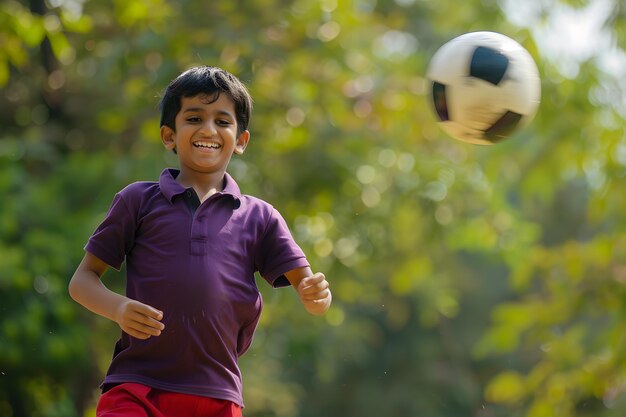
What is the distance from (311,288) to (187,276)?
43 centimetres

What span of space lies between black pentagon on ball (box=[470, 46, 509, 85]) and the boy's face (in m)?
2.39

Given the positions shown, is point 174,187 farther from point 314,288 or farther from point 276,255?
point 314,288

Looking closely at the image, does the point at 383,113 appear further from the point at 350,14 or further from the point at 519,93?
the point at 519,93

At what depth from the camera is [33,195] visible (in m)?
11.5

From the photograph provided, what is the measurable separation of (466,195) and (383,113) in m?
1.36

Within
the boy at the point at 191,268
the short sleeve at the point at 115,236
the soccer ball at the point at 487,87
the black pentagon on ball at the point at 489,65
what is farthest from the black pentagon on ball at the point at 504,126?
the short sleeve at the point at 115,236

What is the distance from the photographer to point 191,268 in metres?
4.30

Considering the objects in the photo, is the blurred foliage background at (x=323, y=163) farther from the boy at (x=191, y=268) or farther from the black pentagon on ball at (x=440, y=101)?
the boy at (x=191, y=268)

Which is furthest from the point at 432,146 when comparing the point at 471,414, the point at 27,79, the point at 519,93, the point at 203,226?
the point at 471,414

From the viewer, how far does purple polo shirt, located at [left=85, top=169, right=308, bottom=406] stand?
428 cm

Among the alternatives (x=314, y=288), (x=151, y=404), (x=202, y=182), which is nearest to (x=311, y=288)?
(x=314, y=288)

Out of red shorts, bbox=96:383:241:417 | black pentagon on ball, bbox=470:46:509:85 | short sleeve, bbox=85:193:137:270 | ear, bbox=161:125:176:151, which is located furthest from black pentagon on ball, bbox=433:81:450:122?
red shorts, bbox=96:383:241:417

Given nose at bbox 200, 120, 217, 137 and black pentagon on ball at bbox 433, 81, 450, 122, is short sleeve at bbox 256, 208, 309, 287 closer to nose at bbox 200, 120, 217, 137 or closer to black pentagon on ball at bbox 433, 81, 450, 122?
nose at bbox 200, 120, 217, 137

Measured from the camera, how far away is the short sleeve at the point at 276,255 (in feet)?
14.8
